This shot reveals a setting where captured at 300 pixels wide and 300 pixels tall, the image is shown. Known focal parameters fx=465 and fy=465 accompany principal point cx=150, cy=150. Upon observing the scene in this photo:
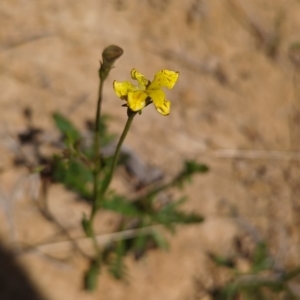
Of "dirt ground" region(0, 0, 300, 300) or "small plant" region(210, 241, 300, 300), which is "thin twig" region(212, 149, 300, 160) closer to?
"dirt ground" region(0, 0, 300, 300)

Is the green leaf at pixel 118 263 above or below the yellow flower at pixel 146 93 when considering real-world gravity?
below

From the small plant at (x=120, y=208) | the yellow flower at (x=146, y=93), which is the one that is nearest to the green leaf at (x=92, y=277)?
the small plant at (x=120, y=208)

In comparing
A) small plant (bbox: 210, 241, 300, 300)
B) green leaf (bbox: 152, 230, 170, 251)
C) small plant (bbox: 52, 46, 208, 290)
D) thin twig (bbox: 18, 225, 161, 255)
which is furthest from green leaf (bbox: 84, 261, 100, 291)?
small plant (bbox: 210, 241, 300, 300)

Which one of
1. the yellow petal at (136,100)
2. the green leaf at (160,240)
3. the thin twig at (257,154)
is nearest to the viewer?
the yellow petal at (136,100)

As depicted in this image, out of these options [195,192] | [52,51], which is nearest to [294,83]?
[195,192]

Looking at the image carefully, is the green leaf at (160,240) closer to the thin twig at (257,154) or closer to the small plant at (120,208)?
the small plant at (120,208)

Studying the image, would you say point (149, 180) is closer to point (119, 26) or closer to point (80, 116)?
point (80, 116)

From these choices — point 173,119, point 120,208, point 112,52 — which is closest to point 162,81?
point 112,52

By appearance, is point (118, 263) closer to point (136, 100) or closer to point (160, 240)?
point (160, 240)
